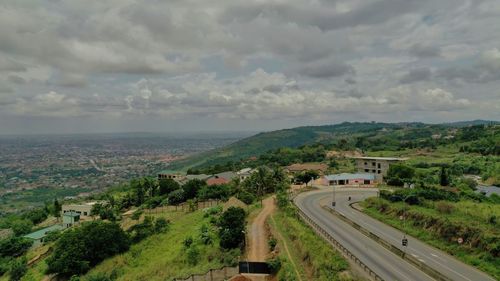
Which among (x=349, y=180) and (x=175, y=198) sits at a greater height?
(x=349, y=180)

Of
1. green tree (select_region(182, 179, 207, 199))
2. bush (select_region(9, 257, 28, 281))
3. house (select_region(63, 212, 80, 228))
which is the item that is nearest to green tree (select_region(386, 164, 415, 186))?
green tree (select_region(182, 179, 207, 199))

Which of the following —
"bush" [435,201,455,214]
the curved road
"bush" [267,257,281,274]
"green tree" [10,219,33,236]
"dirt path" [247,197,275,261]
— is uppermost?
"bush" [435,201,455,214]

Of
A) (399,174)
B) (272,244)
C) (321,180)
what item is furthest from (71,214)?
(399,174)

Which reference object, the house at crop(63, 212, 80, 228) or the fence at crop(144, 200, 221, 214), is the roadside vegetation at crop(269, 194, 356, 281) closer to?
the fence at crop(144, 200, 221, 214)

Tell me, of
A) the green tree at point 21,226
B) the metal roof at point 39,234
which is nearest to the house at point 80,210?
the metal roof at point 39,234

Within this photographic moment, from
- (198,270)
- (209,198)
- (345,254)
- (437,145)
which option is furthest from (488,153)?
(198,270)

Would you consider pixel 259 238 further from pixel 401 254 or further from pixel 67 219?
pixel 67 219
